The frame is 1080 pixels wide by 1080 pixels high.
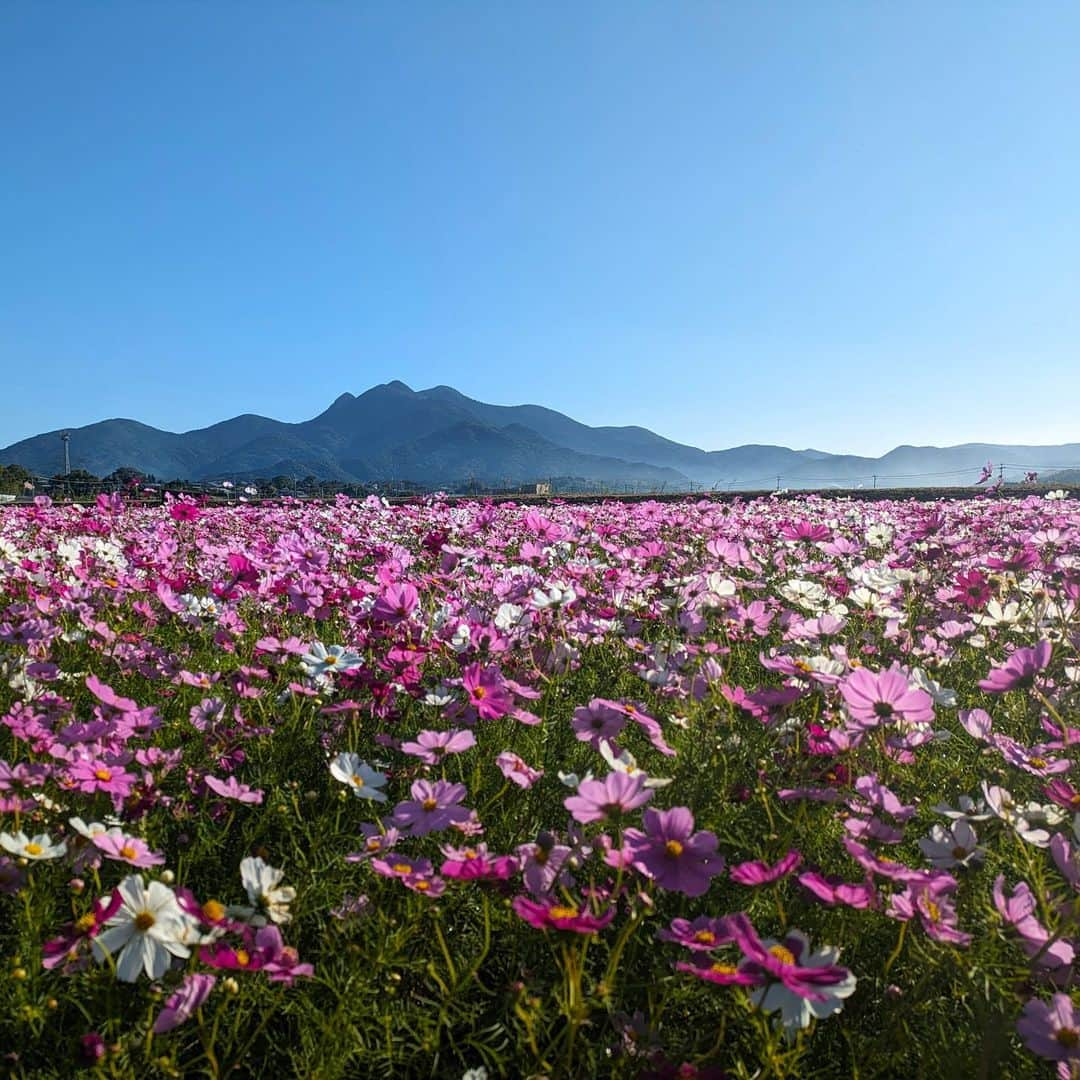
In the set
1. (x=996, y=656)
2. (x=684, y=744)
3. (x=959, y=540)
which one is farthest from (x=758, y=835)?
(x=959, y=540)

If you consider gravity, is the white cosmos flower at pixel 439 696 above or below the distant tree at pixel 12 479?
below

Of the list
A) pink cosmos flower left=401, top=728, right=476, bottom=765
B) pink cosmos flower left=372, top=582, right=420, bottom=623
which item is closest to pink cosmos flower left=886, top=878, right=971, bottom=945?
pink cosmos flower left=401, top=728, right=476, bottom=765

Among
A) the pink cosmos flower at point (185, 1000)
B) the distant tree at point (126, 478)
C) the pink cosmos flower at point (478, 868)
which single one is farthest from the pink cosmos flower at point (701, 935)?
the distant tree at point (126, 478)

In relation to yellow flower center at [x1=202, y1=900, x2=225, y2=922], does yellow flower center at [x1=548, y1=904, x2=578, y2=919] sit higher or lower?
higher

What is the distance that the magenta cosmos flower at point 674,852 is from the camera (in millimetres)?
974

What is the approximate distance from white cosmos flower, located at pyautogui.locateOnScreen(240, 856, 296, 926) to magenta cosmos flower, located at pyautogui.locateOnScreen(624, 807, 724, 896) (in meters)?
0.50

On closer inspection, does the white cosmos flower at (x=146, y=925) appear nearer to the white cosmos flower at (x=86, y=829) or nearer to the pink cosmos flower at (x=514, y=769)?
the white cosmos flower at (x=86, y=829)

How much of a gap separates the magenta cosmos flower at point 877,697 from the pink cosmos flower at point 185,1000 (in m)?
1.11

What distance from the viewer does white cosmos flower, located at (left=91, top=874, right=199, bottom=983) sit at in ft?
2.93

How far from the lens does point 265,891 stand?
1045mm

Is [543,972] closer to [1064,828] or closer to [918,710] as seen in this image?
[918,710]

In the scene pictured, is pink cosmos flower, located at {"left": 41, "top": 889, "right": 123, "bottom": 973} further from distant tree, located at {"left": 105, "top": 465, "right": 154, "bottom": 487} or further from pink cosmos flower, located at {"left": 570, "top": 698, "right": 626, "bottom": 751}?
distant tree, located at {"left": 105, "top": 465, "right": 154, "bottom": 487}

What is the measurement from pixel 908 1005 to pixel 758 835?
1.69ft

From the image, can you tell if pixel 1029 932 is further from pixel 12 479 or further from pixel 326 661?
pixel 12 479
